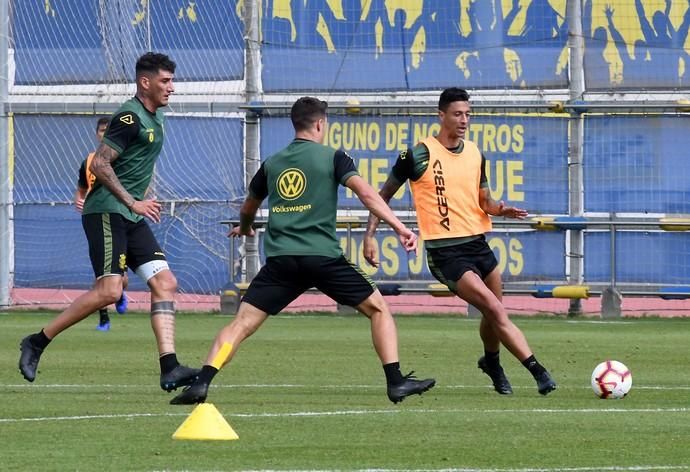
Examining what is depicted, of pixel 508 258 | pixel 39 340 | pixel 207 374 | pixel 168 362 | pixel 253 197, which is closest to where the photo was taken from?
pixel 207 374

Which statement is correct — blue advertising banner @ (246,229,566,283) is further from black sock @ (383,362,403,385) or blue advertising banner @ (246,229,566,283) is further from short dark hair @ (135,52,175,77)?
black sock @ (383,362,403,385)

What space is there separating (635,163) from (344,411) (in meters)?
12.4

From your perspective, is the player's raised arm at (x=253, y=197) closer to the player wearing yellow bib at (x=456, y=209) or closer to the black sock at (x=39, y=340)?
the player wearing yellow bib at (x=456, y=209)

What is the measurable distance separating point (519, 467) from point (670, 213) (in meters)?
14.3

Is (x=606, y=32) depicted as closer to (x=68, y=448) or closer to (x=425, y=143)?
(x=425, y=143)

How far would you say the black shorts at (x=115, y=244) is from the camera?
1065cm

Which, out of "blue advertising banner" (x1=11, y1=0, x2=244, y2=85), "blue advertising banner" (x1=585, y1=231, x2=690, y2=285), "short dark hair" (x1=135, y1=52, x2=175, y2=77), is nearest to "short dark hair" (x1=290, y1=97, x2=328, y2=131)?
"short dark hair" (x1=135, y1=52, x2=175, y2=77)

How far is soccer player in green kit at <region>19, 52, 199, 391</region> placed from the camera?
1057 cm

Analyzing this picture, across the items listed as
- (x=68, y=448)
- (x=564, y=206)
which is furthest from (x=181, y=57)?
(x=68, y=448)

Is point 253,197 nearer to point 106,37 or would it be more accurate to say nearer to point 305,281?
point 305,281

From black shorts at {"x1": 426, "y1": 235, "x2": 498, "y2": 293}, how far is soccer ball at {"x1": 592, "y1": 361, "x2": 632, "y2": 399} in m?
1.25

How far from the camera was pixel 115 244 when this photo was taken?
1068 centimetres

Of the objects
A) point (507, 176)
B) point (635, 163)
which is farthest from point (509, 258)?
point (635, 163)

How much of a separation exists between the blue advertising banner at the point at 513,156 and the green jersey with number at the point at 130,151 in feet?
34.7
